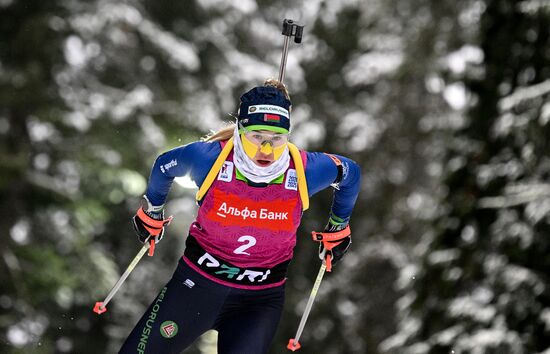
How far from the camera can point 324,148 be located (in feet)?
63.3

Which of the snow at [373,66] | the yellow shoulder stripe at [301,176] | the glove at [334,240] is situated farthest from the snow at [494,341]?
the snow at [373,66]

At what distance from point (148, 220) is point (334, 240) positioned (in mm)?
1179

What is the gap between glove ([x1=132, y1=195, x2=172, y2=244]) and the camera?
600 centimetres

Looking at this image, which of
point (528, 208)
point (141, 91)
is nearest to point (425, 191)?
point (141, 91)

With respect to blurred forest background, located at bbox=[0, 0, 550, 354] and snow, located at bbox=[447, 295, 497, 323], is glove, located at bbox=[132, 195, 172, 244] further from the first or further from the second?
snow, located at bbox=[447, 295, 497, 323]

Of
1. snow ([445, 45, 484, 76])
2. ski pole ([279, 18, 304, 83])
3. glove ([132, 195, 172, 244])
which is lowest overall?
glove ([132, 195, 172, 244])

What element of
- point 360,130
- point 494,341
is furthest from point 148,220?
point 360,130

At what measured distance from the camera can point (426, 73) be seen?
16.4m

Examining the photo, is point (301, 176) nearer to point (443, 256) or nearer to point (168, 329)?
point (168, 329)

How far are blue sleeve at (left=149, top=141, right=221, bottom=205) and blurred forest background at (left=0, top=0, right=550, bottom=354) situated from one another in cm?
382

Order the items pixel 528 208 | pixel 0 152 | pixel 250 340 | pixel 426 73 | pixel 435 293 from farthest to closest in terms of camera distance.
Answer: pixel 426 73, pixel 0 152, pixel 435 293, pixel 528 208, pixel 250 340

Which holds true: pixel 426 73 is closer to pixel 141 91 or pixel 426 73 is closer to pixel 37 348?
pixel 141 91

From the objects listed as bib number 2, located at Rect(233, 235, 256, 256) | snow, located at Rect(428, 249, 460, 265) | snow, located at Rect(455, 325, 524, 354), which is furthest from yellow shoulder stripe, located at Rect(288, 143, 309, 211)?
snow, located at Rect(428, 249, 460, 265)

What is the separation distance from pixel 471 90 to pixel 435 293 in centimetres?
213
